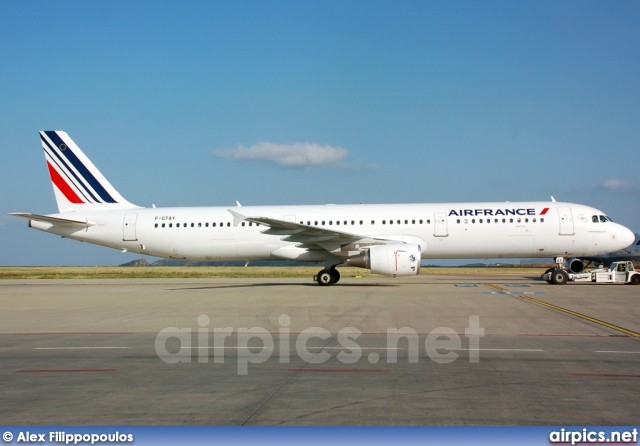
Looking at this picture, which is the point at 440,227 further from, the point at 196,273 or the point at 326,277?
the point at 196,273

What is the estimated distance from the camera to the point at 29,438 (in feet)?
17.4

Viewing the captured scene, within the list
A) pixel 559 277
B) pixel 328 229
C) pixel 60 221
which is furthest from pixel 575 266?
pixel 60 221

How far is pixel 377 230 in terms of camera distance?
27.3 m

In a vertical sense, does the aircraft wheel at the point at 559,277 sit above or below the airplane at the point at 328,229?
below

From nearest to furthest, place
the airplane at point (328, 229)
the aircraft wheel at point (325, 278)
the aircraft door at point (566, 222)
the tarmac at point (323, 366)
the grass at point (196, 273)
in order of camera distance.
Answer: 1. the tarmac at point (323, 366)
2. the airplane at point (328, 229)
3. the aircraft door at point (566, 222)
4. the aircraft wheel at point (325, 278)
5. the grass at point (196, 273)

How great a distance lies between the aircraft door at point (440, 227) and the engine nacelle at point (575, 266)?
881 centimetres

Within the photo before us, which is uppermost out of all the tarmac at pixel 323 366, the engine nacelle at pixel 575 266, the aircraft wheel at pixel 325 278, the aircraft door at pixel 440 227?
the aircraft door at pixel 440 227

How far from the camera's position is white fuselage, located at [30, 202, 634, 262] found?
26.4 meters

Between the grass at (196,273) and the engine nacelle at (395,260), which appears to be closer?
the engine nacelle at (395,260)

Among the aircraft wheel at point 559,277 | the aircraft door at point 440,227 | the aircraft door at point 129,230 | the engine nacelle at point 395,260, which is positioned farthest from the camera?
the aircraft door at point 129,230

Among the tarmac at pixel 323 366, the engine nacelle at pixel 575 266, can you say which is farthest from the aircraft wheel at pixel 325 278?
the engine nacelle at pixel 575 266

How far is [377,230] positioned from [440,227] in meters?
2.80

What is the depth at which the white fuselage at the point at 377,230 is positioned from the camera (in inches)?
1039

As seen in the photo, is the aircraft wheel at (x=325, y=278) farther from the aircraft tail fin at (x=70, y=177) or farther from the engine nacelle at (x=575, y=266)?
the engine nacelle at (x=575, y=266)
